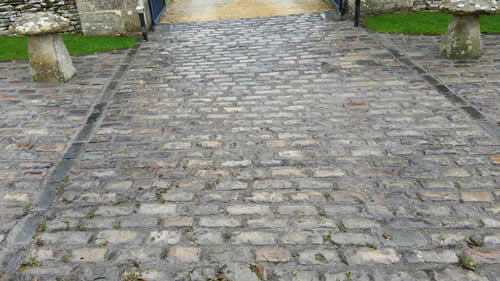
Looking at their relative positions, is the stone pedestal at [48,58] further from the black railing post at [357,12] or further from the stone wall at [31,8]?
the black railing post at [357,12]

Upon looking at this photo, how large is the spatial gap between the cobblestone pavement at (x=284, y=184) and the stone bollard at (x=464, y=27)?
0.36 meters

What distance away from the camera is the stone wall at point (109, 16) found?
29.2 feet

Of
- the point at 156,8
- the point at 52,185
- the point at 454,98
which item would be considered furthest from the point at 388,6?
the point at 52,185

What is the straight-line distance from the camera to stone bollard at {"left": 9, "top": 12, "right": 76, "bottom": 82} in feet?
19.4

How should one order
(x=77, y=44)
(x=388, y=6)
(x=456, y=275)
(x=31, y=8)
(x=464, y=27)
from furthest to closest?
(x=388, y=6) < (x=31, y=8) < (x=77, y=44) < (x=464, y=27) < (x=456, y=275)

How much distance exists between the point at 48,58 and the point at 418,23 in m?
7.60

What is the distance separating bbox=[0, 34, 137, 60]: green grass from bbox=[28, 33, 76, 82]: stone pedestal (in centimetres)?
170

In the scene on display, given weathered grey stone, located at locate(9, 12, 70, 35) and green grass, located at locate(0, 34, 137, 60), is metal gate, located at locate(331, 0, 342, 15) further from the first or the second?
weathered grey stone, located at locate(9, 12, 70, 35)

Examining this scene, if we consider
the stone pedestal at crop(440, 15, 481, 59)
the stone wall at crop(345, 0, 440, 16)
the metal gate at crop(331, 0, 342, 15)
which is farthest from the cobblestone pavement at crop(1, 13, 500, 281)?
the metal gate at crop(331, 0, 342, 15)

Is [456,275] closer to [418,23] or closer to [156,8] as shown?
[418,23]

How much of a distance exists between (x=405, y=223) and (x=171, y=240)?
186cm

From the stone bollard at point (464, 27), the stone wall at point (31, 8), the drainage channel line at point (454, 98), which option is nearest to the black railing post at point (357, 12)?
the drainage channel line at point (454, 98)

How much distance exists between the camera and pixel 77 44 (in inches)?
336

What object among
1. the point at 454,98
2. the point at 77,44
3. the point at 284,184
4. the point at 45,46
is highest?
the point at 45,46
